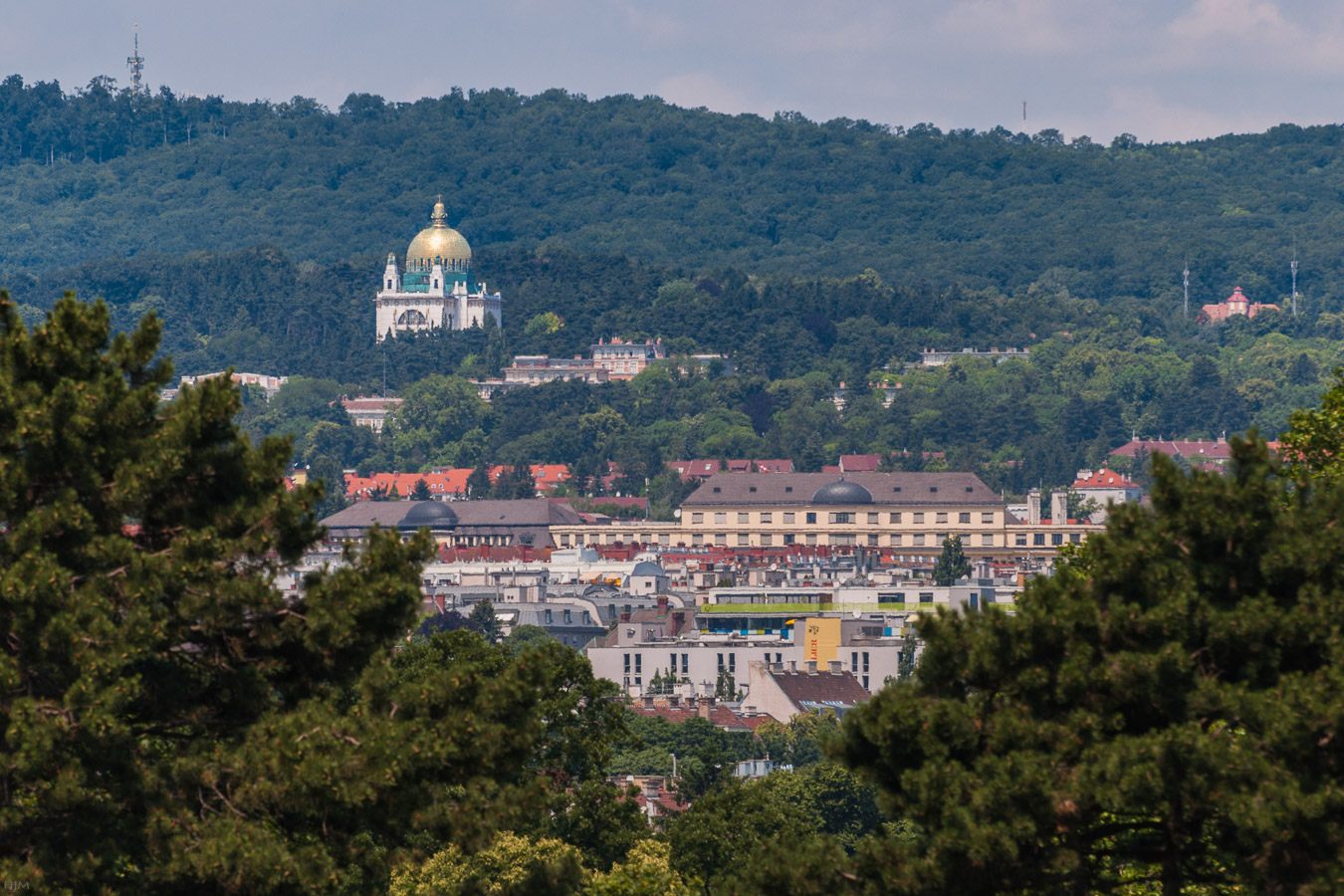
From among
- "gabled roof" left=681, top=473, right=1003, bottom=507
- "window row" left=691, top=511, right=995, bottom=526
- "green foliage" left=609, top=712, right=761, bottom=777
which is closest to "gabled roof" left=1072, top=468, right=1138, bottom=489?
"gabled roof" left=681, top=473, right=1003, bottom=507

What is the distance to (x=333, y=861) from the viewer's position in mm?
17609

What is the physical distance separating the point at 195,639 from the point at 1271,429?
159841 mm

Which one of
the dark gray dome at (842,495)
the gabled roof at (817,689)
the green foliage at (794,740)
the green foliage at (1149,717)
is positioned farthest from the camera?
the dark gray dome at (842,495)

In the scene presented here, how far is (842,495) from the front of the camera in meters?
142

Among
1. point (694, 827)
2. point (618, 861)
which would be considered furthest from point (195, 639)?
point (694, 827)

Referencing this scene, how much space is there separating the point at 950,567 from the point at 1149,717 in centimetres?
9419

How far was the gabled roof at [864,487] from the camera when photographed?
14162 cm

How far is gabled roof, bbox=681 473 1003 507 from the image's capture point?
141625 millimetres

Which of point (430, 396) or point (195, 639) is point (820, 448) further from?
point (195, 639)

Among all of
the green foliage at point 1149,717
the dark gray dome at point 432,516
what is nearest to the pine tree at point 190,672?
Result: the green foliage at point 1149,717

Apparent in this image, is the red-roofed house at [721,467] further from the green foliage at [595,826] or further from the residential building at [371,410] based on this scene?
the green foliage at [595,826]

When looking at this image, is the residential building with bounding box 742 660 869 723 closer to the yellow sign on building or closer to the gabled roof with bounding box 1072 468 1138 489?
the yellow sign on building

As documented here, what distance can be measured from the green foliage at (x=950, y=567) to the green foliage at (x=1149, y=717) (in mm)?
90085

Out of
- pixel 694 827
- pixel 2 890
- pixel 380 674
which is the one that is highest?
pixel 380 674
